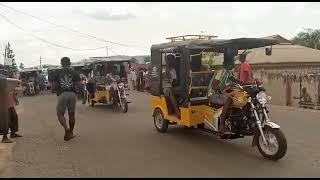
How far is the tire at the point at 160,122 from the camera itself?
11.1 meters

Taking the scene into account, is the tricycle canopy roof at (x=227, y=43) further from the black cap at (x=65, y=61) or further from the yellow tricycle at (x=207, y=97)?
the black cap at (x=65, y=61)

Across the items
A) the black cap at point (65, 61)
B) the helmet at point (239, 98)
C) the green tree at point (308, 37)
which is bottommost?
the helmet at point (239, 98)

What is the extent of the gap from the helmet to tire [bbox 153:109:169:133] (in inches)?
115

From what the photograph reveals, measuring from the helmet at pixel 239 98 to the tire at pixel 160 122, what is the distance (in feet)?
9.60

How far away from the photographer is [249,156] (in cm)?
798

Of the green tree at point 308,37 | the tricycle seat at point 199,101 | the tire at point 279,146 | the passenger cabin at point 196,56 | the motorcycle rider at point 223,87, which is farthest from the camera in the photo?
the green tree at point 308,37

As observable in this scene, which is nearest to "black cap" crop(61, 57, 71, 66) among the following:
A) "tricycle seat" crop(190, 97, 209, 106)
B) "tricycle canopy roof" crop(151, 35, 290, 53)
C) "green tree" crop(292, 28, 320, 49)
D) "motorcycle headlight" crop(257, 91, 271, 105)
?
"tricycle canopy roof" crop(151, 35, 290, 53)

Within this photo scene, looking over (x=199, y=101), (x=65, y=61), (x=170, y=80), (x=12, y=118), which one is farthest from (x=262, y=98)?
(x=12, y=118)

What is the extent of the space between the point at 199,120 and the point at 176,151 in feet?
4.33

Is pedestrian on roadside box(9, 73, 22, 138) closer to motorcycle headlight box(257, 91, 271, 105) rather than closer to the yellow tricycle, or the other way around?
the yellow tricycle

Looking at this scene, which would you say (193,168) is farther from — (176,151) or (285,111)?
(285,111)

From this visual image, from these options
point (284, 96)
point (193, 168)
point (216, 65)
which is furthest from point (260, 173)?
point (284, 96)

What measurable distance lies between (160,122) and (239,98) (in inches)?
135

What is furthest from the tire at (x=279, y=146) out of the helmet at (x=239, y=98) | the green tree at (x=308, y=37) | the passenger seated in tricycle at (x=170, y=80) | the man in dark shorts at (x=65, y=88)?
the green tree at (x=308, y=37)
